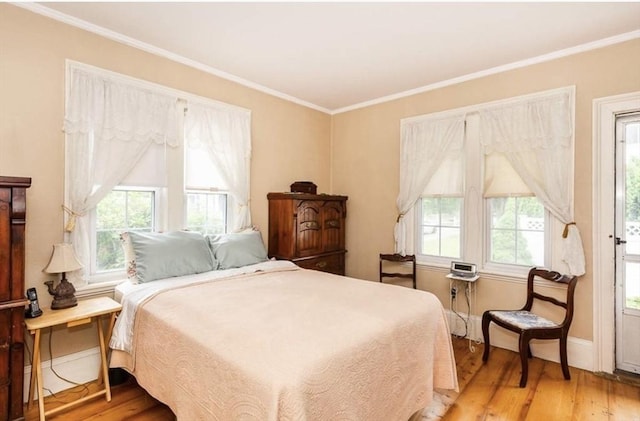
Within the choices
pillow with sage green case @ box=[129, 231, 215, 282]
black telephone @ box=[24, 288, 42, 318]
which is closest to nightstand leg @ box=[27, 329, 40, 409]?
black telephone @ box=[24, 288, 42, 318]

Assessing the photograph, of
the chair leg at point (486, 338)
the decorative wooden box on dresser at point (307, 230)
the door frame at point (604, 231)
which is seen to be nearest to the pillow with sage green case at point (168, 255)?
the decorative wooden box on dresser at point (307, 230)

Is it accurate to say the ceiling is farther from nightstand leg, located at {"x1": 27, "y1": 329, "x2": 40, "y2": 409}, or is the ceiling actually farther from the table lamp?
nightstand leg, located at {"x1": 27, "y1": 329, "x2": 40, "y2": 409}

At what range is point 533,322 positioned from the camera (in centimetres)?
264

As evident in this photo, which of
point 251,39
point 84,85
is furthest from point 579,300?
point 84,85

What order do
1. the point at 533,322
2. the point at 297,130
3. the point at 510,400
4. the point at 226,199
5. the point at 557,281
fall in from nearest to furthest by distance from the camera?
the point at 510,400 → the point at 533,322 → the point at 557,281 → the point at 226,199 → the point at 297,130

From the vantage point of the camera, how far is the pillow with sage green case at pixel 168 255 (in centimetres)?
249

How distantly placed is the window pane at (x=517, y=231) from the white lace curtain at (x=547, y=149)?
0.17 metres

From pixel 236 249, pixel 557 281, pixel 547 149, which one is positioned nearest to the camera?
pixel 557 281

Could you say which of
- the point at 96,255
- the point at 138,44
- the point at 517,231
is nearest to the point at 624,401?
the point at 517,231

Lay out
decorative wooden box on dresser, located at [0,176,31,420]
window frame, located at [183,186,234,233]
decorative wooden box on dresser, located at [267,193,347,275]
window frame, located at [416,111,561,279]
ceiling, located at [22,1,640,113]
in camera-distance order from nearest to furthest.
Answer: decorative wooden box on dresser, located at [0,176,31,420], ceiling, located at [22,1,640,113], window frame, located at [183,186,234,233], window frame, located at [416,111,561,279], decorative wooden box on dresser, located at [267,193,347,275]

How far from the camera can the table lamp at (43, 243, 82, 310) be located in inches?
86.0

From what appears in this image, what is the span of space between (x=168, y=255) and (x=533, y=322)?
9.79 feet

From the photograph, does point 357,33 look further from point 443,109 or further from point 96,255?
point 96,255

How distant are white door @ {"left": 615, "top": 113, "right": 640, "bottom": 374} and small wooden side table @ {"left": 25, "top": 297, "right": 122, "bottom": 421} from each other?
3.85 meters
